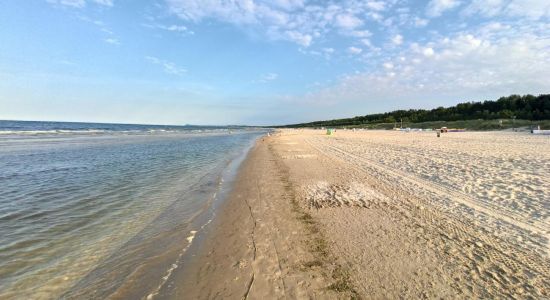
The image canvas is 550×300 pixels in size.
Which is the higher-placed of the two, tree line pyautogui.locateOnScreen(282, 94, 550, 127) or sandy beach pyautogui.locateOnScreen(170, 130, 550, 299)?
tree line pyautogui.locateOnScreen(282, 94, 550, 127)

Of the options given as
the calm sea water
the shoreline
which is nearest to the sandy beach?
the shoreline

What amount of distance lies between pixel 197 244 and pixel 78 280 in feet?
5.98

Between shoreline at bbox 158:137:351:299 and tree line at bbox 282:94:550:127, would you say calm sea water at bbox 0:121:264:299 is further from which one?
tree line at bbox 282:94:550:127

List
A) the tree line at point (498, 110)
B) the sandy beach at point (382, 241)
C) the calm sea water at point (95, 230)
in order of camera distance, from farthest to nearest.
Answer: the tree line at point (498, 110) → the calm sea water at point (95, 230) → the sandy beach at point (382, 241)

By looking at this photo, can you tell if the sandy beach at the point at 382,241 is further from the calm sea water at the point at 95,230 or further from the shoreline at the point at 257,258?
the calm sea water at the point at 95,230

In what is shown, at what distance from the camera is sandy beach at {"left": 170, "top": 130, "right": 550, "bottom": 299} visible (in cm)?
367

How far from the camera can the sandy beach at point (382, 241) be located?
12.0ft

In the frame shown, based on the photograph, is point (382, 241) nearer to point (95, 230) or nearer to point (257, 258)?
point (257, 258)

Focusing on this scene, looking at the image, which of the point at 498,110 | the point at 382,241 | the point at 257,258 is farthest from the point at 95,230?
the point at 498,110

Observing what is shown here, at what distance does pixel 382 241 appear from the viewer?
16.4 ft

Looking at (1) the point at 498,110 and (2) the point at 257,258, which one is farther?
(1) the point at 498,110

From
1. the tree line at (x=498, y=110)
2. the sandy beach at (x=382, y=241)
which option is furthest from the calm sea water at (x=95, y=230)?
the tree line at (x=498, y=110)

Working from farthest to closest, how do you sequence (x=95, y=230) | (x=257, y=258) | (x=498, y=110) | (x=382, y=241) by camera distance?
(x=498, y=110) → (x=95, y=230) → (x=382, y=241) → (x=257, y=258)

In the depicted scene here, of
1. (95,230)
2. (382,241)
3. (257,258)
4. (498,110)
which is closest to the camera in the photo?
(257,258)
